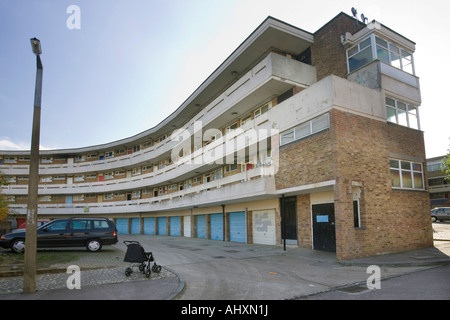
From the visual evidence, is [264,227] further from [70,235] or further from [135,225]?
[135,225]

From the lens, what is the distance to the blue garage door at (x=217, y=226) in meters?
24.8

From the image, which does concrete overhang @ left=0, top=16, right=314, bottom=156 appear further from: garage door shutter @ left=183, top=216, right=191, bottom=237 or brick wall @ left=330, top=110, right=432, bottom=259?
garage door shutter @ left=183, top=216, right=191, bottom=237

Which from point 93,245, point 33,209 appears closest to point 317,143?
point 33,209

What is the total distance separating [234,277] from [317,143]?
22.8 ft

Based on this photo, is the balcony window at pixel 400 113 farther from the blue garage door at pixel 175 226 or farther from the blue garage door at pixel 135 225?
the blue garage door at pixel 135 225

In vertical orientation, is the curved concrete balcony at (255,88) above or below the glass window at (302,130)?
above

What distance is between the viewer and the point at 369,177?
1343 cm

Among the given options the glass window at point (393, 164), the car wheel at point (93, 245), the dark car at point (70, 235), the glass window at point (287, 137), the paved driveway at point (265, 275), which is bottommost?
the paved driveway at point (265, 275)

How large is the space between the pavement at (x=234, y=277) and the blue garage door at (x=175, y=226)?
19277 millimetres

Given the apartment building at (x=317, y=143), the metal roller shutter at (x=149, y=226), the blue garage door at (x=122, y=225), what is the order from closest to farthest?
1. the apartment building at (x=317, y=143)
2. the metal roller shutter at (x=149, y=226)
3. the blue garage door at (x=122, y=225)

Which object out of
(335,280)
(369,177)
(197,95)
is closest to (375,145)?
(369,177)

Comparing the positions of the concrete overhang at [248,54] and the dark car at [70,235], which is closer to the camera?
the dark car at [70,235]

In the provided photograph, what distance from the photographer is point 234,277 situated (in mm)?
9422

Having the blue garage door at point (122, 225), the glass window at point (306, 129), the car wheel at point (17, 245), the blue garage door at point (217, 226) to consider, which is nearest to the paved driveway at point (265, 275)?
the glass window at point (306, 129)
